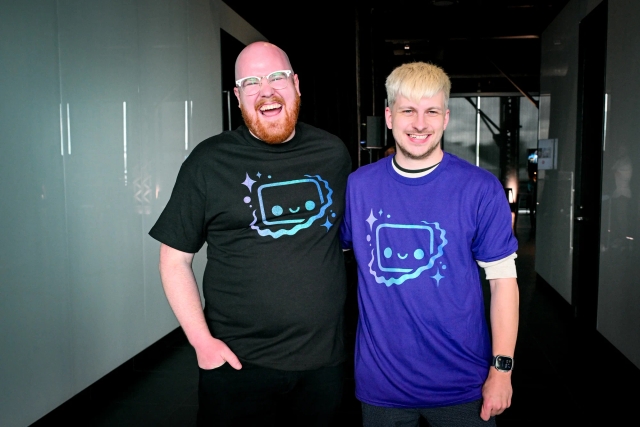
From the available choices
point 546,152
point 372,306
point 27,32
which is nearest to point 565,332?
point 546,152

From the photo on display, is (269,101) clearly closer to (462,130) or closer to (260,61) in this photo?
(260,61)

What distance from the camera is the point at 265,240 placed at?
1.68m

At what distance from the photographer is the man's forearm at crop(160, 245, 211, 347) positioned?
165 centimetres

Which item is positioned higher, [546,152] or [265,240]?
[546,152]

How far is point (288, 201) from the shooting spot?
1.69 m

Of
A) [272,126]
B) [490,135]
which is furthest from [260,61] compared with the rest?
[490,135]

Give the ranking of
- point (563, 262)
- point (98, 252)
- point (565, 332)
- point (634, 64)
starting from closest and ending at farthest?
point (98, 252), point (634, 64), point (565, 332), point (563, 262)

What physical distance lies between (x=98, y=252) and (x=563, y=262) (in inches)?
171

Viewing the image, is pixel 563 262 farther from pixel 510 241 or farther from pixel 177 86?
pixel 510 241

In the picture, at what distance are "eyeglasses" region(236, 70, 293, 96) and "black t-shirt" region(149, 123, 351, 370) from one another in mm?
167

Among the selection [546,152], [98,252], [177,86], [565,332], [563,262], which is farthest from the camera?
[546,152]

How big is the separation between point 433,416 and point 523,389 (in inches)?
88.0

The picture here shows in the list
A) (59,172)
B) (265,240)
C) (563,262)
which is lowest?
(563,262)

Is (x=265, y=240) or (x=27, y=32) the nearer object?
(x=265, y=240)
